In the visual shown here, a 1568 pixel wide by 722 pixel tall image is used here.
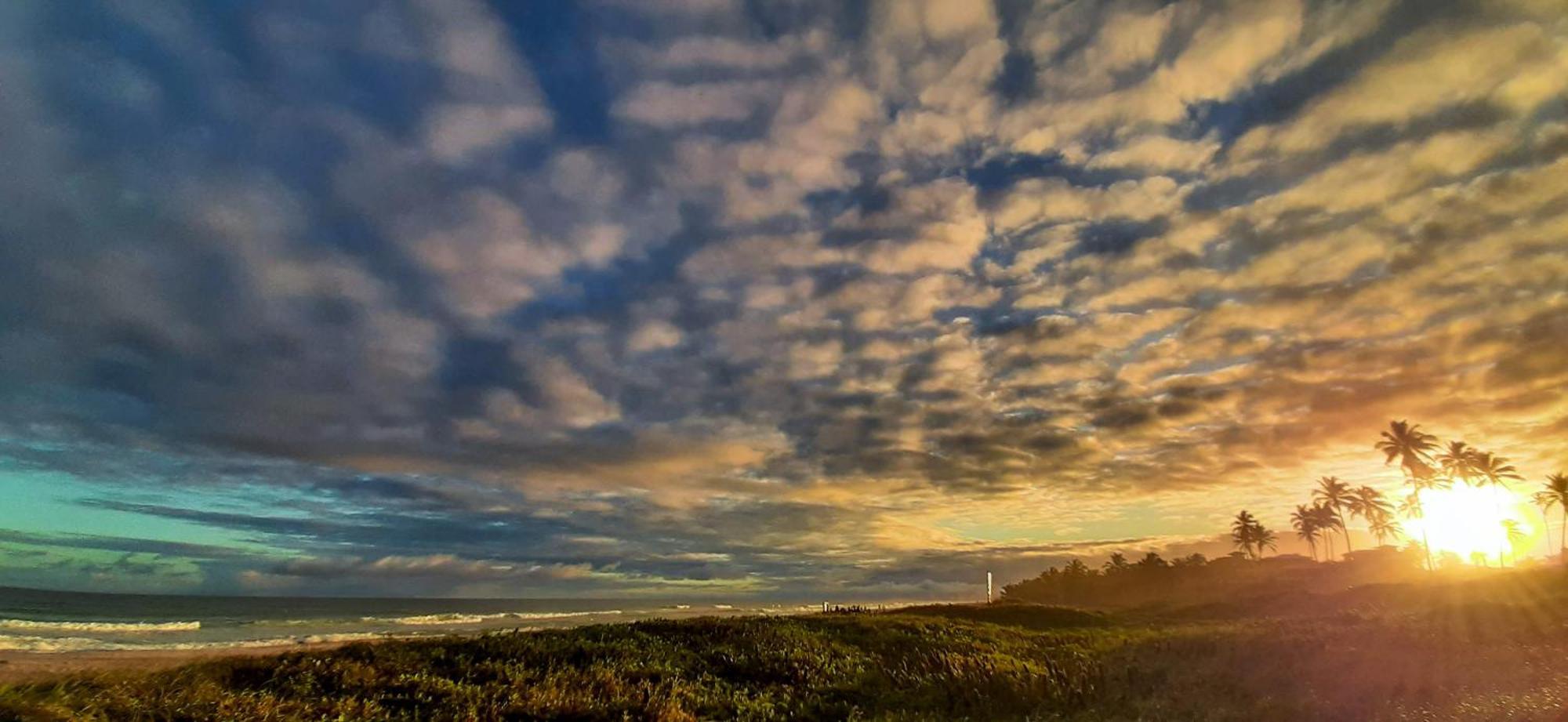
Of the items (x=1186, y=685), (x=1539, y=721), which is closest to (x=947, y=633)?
(x=1186, y=685)

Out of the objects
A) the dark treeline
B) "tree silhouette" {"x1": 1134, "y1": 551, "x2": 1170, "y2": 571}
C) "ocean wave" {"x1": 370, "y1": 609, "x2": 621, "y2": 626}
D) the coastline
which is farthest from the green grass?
"tree silhouette" {"x1": 1134, "y1": 551, "x2": 1170, "y2": 571}

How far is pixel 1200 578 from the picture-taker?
134 m

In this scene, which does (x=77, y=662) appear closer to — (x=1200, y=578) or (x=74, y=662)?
(x=74, y=662)

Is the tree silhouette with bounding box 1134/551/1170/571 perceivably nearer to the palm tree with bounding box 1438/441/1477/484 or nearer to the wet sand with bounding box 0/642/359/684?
the palm tree with bounding box 1438/441/1477/484

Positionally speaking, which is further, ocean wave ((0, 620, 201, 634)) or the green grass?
ocean wave ((0, 620, 201, 634))

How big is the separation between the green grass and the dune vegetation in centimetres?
7

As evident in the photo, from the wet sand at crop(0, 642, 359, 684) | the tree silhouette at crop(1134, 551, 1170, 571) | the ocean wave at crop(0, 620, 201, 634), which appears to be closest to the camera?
the wet sand at crop(0, 642, 359, 684)

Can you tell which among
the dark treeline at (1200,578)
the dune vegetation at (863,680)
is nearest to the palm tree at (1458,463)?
the dark treeline at (1200,578)

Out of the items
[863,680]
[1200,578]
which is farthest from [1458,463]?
[863,680]

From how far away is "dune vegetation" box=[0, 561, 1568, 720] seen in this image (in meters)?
15.2

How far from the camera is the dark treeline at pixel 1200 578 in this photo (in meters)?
108

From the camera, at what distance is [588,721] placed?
50.7ft

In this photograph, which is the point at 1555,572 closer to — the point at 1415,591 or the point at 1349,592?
the point at 1349,592

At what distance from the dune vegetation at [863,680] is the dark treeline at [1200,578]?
77.9 m
